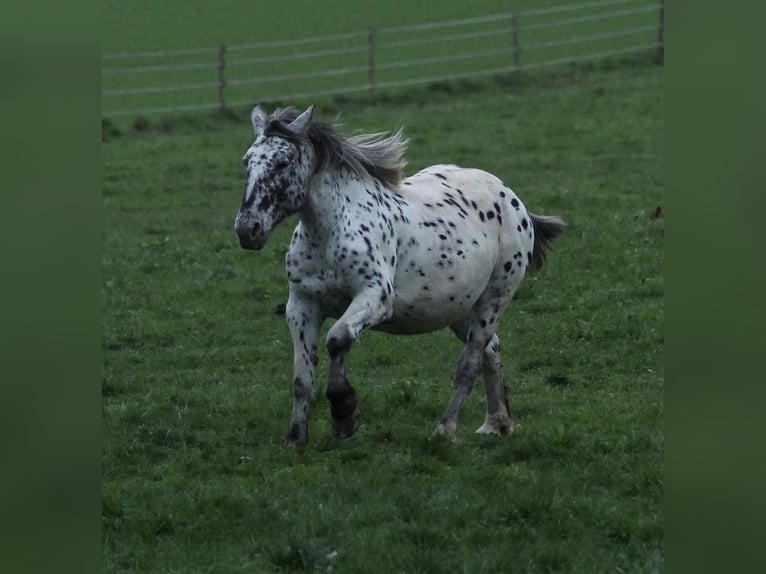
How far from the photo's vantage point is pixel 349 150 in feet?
24.1

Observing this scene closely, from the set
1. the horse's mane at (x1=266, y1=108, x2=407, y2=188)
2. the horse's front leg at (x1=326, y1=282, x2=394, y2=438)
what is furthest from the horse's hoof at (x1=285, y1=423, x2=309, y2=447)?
the horse's mane at (x1=266, y1=108, x2=407, y2=188)

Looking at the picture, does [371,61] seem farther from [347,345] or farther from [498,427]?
[347,345]

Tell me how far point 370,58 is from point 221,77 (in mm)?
2962

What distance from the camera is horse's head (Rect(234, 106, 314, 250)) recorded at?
666cm

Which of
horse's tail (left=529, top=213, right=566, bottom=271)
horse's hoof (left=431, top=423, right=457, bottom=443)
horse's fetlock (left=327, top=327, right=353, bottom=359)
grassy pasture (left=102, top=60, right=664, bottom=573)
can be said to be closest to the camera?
grassy pasture (left=102, top=60, right=664, bottom=573)

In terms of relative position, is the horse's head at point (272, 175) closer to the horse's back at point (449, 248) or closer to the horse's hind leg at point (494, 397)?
the horse's back at point (449, 248)

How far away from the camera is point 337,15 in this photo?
81.9ft

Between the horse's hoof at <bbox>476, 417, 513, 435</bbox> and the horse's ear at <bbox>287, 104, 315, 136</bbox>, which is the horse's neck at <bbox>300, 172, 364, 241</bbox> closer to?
the horse's ear at <bbox>287, 104, 315, 136</bbox>

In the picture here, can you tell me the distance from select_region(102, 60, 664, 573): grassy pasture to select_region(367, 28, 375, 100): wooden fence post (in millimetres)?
4409

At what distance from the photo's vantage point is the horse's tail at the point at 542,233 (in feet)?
27.6

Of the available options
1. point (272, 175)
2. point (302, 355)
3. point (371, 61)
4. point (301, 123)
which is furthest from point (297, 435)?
point (371, 61)
